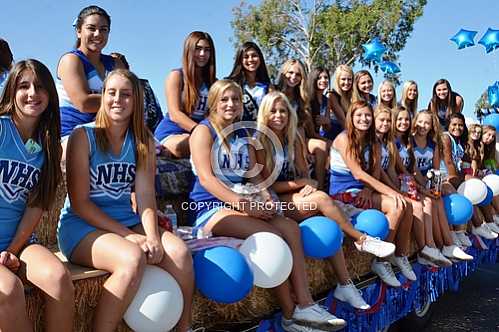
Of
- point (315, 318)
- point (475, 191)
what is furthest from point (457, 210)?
point (315, 318)

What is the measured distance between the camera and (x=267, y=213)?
326cm

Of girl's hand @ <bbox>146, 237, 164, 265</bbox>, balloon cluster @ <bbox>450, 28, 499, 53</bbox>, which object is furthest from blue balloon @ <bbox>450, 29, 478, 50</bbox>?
girl's hand @ <bbox>146, 237, 164, 265</bbox>

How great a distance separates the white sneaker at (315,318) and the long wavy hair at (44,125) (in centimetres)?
146

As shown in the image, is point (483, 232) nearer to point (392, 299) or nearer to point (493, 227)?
point (493, 227)

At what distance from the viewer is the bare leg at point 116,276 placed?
2.28 metres

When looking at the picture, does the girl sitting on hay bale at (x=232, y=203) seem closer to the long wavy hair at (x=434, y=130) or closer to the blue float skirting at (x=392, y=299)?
the blue float skirting at (x=392, y=299)

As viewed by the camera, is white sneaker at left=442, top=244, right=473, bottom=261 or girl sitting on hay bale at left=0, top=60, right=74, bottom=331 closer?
girl sitting on hay bale at left=0, top=60, right=74, bottom=331

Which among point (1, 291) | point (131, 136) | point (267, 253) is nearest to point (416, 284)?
point (267, 253)

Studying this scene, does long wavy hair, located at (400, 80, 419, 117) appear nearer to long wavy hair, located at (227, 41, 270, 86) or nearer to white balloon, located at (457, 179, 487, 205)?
white balloon, located at (457, 179, 487, 205)

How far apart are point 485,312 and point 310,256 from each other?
3081mm

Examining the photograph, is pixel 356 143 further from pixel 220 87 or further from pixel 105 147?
pixel 105 147

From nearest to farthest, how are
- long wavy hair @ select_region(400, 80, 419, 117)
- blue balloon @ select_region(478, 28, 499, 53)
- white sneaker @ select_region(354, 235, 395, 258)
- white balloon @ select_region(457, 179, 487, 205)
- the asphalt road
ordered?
white sneaker @ select_region(354, 235, 395, 258)
the asphalt road
white balloon @ select_region(457, 179, 487, 205)
long wavy hair @ select_region(400, 80, 419, 117)
blue balloon @ select_region(478, 28, 499, 53)

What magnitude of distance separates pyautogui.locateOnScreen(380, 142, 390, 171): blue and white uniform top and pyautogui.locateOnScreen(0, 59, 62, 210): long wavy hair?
3.08 metres

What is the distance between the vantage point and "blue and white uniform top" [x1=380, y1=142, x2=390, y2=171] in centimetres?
483
